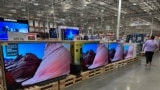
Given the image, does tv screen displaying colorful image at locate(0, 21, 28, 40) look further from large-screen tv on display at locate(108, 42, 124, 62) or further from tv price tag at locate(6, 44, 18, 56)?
large-screen tv on display at locate(108, 42, 124, 62)

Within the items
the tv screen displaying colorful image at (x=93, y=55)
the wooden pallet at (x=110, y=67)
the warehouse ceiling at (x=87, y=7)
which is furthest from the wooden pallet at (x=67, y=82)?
the warehouse ceiling at (x=87, y=7)

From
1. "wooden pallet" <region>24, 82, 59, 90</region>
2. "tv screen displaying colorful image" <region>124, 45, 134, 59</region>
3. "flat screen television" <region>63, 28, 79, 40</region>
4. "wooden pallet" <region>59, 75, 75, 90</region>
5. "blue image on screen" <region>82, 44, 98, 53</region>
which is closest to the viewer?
Result: "wooden pallet" <region>24, 82, 59, 90</region>

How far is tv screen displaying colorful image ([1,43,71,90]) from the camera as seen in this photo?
2.56 meters

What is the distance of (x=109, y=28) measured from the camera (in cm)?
2656

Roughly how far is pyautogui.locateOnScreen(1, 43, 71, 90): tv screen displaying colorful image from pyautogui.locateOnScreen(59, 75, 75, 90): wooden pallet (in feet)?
0.54

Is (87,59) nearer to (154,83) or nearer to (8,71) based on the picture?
(154,83)

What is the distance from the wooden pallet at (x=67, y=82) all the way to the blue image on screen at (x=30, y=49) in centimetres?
95

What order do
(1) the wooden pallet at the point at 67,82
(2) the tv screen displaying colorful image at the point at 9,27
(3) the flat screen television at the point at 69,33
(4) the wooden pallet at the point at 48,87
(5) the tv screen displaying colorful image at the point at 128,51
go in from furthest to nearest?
(5) the tv screen displaying colorful image at the point at 128,51 → (3) the flat screen television at the point at 69,33 → (2) the tv screen displaying colorful image at the point at 9,27 → (1) the wooden pallet at the point at 67,82 → (4) the wooden pallet at the point at 48,87

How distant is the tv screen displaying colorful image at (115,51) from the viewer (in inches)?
222

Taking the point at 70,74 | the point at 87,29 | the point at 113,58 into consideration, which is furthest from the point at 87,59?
the point at 87,29

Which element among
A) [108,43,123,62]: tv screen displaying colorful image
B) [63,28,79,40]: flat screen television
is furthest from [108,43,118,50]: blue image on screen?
[63,28,79,40]: flat screen television

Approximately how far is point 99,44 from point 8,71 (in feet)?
9.57

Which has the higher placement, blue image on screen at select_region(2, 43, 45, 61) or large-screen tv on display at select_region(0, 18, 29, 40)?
large-screen tv on display at select_region(0, 18, 29, 40)

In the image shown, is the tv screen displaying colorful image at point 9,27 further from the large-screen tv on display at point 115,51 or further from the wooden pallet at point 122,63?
the wooden pallet at point 122,63
